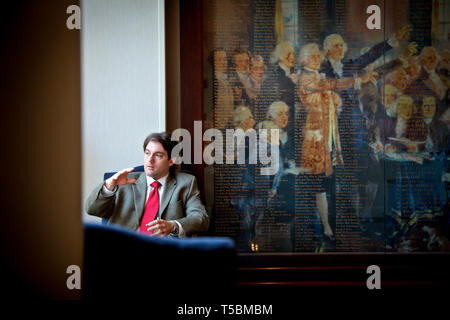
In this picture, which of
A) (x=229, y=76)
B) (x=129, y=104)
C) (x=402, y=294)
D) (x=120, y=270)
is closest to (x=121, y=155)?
(x=129, y=104)

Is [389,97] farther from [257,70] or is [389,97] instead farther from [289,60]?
[257,70]

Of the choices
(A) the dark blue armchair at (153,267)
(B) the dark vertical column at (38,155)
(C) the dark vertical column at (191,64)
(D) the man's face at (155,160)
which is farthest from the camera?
(C) the dark vertical column at (191,64)

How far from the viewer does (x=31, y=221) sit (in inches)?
26.6

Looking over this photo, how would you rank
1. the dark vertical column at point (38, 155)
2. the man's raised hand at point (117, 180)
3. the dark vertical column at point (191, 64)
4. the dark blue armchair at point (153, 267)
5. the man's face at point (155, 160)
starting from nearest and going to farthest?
the dark vertical column at point (38, 155)
the dark blue armchair at point (153, 267)
the man's raised hand at point (117, 180)
the man's face at point (155, 160)
the dark vertical column at point (191, 64)

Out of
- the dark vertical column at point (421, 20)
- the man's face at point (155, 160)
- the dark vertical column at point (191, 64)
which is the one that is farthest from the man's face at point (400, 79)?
the man's face at point (155, 160)

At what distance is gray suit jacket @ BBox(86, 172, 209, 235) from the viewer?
2.30 m

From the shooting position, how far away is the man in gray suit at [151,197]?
7.53 feet

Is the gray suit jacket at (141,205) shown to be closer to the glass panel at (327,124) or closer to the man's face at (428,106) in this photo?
the glass panel at (327,124)

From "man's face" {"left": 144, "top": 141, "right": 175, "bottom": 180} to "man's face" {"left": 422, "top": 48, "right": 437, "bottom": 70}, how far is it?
2349mm

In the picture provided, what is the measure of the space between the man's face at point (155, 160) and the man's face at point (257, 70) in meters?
1.07

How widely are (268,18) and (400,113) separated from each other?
1.42 meters

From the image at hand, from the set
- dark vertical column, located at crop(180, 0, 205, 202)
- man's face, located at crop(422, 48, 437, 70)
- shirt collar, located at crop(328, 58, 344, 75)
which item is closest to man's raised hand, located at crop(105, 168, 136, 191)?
dark vertical column, located at crop(180, 0, 205, 202)

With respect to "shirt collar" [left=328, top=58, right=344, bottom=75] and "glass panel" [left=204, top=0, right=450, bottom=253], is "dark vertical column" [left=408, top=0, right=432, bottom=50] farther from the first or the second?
"shirt collar" [left=328, top=58, right=344, bottom=75]
